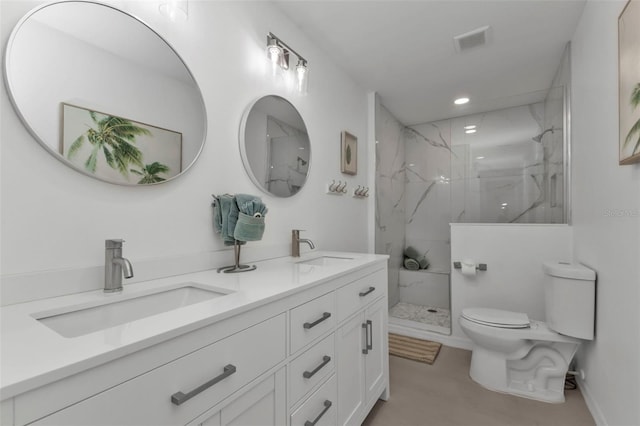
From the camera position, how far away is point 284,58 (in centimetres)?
179

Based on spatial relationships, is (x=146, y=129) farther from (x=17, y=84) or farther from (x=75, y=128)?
(x=17, y=84)

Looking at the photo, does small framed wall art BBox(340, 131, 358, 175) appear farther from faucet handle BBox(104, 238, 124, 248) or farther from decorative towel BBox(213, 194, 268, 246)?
faucet handle BBox(104, 238, 124, 248)

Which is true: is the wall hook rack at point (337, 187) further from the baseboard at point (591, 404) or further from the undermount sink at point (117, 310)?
the baseboard at point (591, 404)

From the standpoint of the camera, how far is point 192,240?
4.15ft

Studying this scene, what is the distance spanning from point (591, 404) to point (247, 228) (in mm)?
2204

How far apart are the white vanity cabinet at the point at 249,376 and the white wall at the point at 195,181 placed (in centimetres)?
55

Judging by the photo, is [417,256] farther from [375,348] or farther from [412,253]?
[375,348]

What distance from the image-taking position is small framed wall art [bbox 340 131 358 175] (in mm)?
2424

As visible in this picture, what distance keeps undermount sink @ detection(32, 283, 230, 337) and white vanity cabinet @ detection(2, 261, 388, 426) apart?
0.24 metres

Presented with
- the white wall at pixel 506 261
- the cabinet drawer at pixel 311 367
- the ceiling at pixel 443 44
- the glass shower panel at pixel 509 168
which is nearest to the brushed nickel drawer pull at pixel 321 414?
the cabinet drawer at pixel 311 367

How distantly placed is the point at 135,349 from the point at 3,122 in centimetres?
77

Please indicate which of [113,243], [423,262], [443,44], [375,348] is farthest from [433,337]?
[113,243]

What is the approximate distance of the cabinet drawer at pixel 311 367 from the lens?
1.00 metres

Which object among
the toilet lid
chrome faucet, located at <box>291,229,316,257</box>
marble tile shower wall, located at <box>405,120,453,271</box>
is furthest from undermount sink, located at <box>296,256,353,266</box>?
marble tile shower wall, located at <box>405,120,453,271</box>
